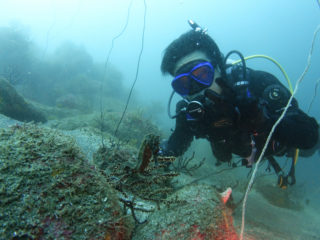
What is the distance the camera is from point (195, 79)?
383 cm

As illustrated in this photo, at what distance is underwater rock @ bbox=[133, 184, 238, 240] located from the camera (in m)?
1.44

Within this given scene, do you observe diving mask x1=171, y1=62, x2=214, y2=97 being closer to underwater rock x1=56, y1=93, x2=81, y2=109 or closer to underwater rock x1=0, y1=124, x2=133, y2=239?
underwater rock x1=0, y1=124, x2=133, y2=239

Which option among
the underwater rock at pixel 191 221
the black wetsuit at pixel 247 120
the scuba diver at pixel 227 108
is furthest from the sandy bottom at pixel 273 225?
the underwater rock at pixel 191 221

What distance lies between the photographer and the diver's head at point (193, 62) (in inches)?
149

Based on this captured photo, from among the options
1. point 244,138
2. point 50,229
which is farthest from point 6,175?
point 244,138

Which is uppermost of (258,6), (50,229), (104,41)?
(258,6)

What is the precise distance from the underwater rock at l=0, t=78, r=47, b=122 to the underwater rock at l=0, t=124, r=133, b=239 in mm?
6100

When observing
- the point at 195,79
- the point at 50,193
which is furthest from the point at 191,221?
the point at 195,79

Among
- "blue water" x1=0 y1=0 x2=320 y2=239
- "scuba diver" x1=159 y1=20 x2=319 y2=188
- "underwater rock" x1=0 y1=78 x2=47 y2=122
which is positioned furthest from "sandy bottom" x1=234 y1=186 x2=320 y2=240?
"blue water" x1=0 y1=0 x2=320 y2=239

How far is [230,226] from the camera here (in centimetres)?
160

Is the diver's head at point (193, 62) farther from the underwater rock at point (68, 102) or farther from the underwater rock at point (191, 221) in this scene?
the underwater rock at point (68, 102)

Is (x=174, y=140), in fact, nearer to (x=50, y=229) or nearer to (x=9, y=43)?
(x=50, y=229)

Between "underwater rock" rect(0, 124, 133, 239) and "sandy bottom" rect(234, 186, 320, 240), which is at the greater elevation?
"underwater rock" rect(0, 124, 133, 239)

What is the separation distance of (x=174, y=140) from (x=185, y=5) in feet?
304
